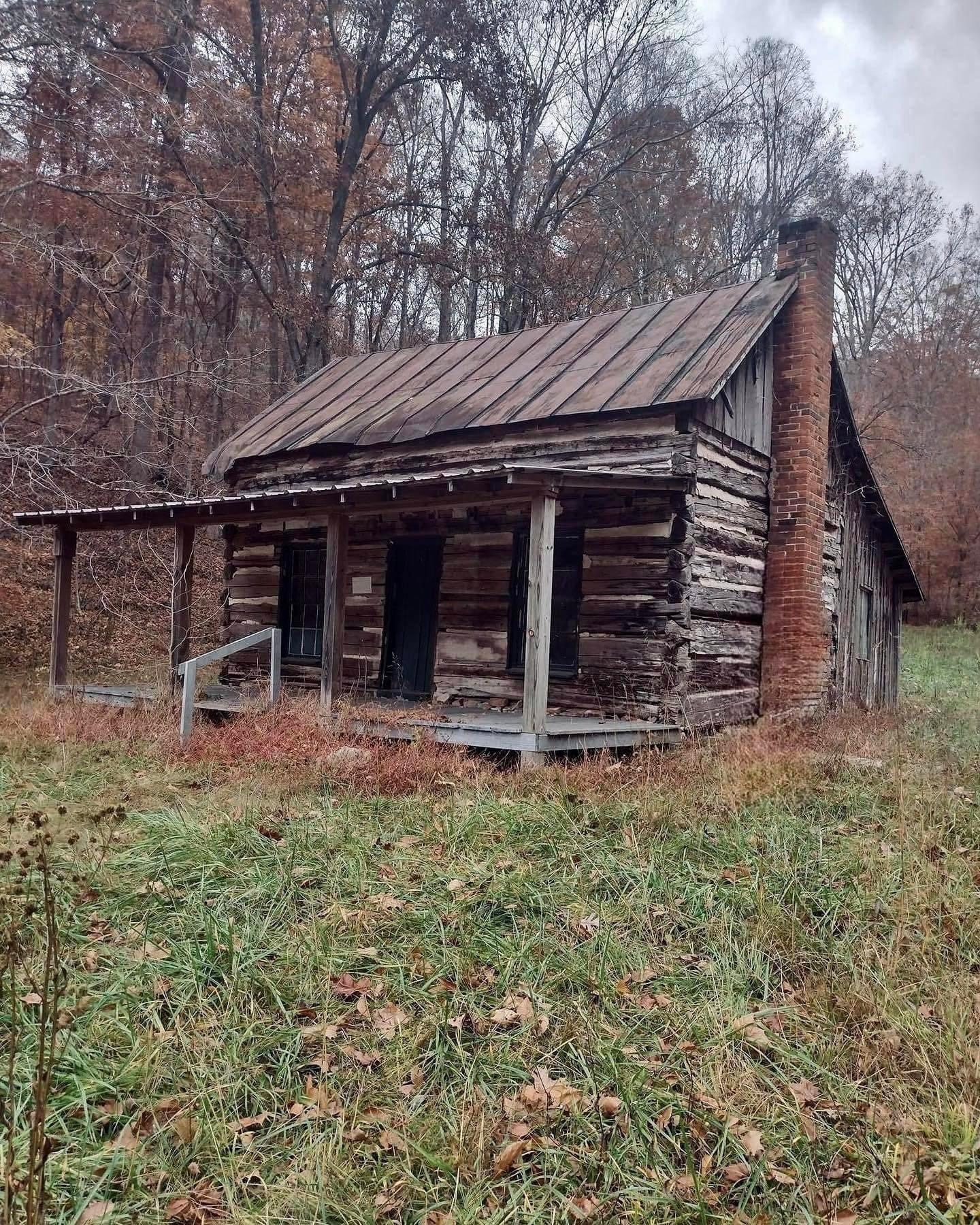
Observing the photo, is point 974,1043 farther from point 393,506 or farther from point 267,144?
point 267,144

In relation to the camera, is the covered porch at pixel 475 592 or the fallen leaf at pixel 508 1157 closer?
the fallen leaf at pixel 508 1157

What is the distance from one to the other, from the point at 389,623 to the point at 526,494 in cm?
453

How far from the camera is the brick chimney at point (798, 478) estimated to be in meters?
11.2

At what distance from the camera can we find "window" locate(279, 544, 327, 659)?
12.9 metres

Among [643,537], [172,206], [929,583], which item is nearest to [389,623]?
[643,537]

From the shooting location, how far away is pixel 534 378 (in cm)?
1191

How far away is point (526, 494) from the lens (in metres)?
8.21

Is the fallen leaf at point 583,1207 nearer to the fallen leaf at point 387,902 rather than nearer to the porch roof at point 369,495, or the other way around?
the fallen leaf at point 387,902

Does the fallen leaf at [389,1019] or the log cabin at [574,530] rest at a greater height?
the log cabin at [574,530]

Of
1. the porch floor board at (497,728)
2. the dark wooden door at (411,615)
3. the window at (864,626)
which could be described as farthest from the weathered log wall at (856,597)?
the dark wooden door at (411,615)

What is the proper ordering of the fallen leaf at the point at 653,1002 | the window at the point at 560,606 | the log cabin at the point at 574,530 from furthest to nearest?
1. the window at the point at 560,606
2. the log cabin at the point at 574,530
3. the fallen leaf at the point at 653,1002

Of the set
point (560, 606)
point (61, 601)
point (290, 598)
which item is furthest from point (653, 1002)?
point (61, 601)

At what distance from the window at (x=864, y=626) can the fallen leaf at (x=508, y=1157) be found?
12.3 m

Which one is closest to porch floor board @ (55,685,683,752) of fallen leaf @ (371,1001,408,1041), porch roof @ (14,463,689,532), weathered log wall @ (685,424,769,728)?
weathered log wall @ (685,424,769,728)
